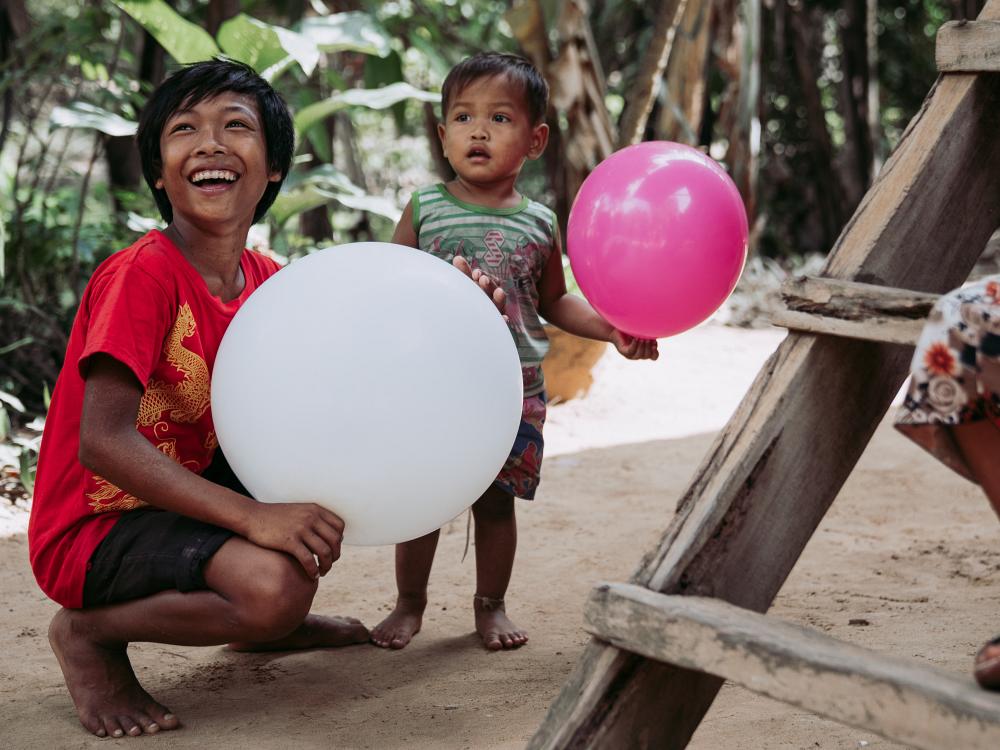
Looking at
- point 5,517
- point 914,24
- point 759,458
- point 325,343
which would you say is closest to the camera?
point 759,458

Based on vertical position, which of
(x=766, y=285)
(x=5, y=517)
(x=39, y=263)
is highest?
(x=39, y=263)

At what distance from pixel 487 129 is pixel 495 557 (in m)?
0.86

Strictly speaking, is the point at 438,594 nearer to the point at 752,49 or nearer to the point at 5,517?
the point at 5,517

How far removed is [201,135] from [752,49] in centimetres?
448

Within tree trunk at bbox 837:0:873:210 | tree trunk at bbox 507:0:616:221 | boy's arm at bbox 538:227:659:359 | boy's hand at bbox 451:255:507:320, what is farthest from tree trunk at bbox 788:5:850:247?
boy's hand at bbox 451:255:507:320

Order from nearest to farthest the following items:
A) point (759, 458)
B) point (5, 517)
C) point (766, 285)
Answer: point (759, 458)
point (5, 517)
point (766, 285)

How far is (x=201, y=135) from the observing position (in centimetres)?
185

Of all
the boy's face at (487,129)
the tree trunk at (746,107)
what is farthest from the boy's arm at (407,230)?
the tree trunk at (746,107)

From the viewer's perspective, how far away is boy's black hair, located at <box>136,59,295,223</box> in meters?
1.89

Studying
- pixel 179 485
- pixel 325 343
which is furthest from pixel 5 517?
pixel 325 343

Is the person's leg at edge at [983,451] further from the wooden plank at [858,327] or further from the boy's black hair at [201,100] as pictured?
the boy's black hair at [201,100]

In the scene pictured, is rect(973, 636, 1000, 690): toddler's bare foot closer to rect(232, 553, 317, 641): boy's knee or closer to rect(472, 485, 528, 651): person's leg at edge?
rect(232, 553, 317, 641): boy's knee

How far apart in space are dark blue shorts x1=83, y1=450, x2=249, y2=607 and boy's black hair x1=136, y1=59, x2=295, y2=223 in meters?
0.58

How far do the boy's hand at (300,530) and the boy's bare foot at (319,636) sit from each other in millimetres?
581
